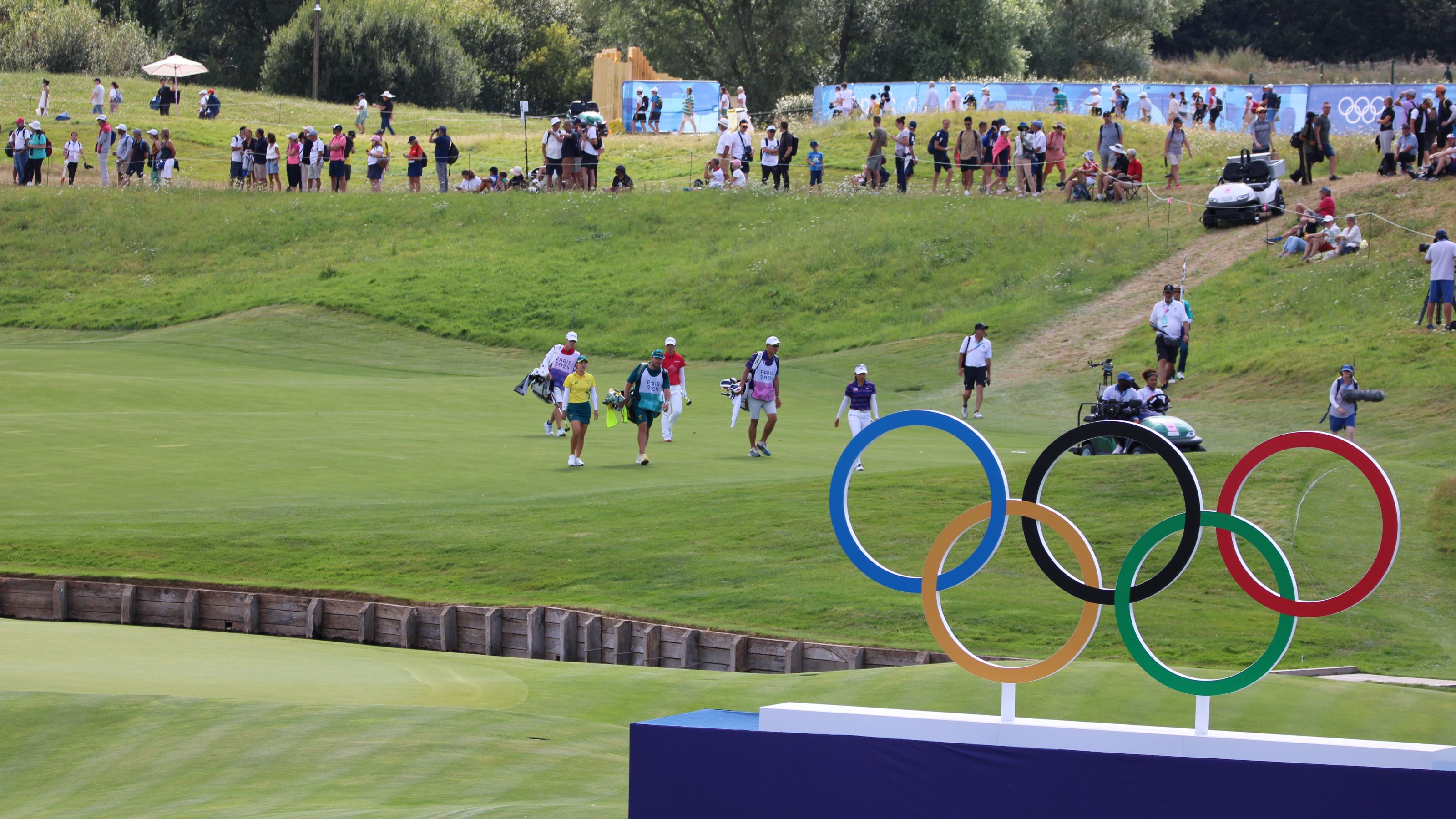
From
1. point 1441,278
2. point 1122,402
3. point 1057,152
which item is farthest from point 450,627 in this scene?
point 1057,152

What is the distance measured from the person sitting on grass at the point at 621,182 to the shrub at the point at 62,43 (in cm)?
4777

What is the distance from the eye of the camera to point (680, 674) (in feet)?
46.8

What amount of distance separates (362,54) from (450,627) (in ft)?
256

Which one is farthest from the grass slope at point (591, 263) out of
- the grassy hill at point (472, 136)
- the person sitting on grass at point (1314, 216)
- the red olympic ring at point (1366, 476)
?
the red olympic ring at point (1366, 476)

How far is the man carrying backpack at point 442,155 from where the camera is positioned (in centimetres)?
5494

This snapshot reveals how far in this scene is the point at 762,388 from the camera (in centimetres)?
2566

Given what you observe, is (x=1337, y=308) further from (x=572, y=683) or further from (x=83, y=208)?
(x=83, y=208)

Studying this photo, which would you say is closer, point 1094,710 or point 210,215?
point 1094,710

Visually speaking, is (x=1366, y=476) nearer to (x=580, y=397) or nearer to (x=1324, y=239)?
(x=580, y=397)

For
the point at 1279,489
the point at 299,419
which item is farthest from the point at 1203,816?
the point at 299,419

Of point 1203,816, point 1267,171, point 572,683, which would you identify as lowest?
point 572,683

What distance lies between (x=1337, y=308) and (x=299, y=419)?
25.1 m

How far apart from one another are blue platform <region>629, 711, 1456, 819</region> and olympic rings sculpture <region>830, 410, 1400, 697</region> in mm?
740

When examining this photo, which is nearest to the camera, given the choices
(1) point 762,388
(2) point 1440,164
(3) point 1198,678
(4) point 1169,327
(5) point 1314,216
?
Result: (3) point 1198,678
